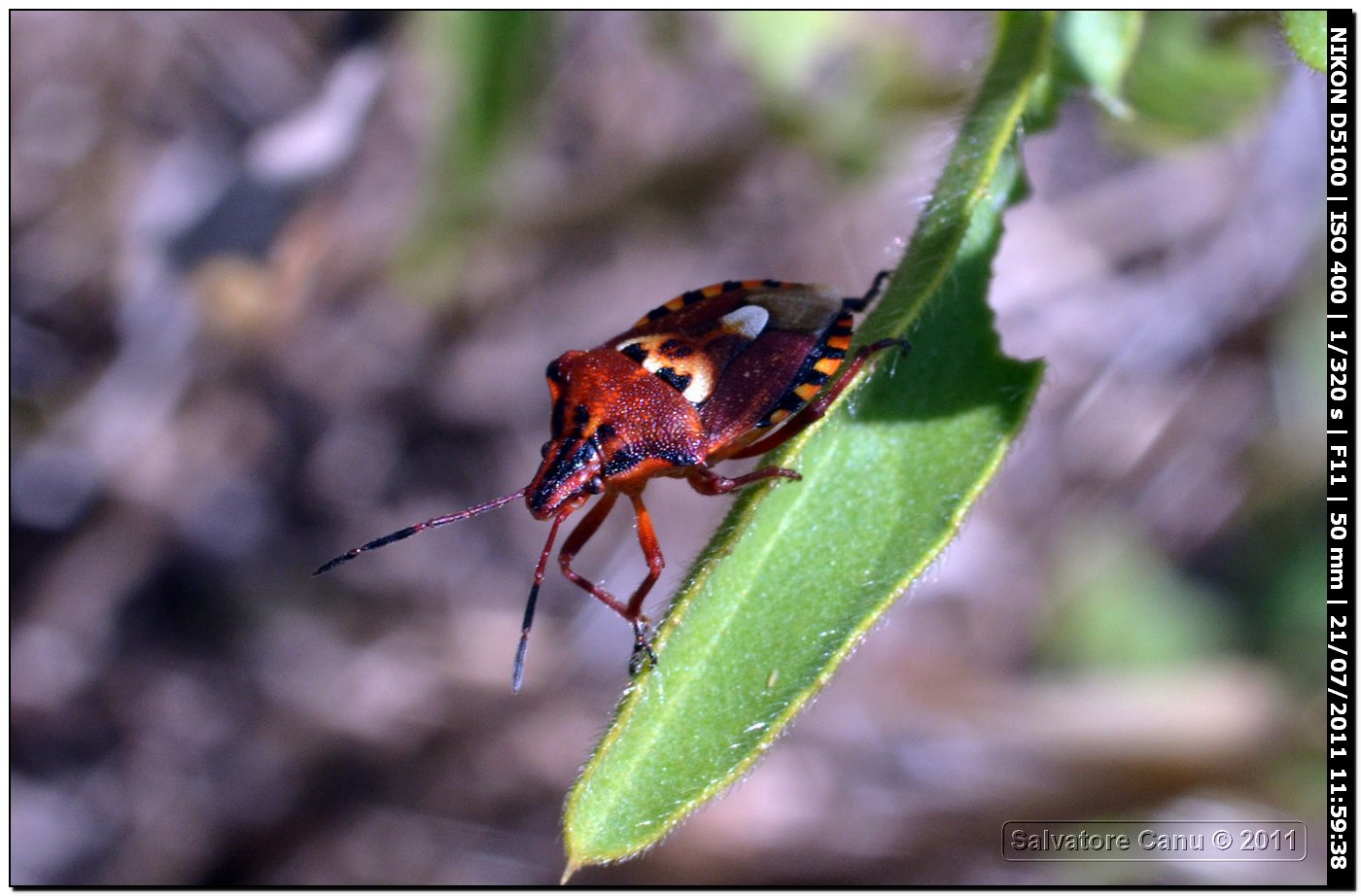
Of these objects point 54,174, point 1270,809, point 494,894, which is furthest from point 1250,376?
point 54,174

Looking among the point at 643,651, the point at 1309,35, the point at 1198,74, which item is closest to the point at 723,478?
the point at 643,651

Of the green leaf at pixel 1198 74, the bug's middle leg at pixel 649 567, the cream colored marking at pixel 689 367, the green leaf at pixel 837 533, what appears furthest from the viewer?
the green leaf at pixel 1198 74

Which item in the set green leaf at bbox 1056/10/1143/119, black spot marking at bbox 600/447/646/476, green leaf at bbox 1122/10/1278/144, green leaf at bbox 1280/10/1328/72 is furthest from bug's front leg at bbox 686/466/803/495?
green leaf at bbox 1122/10/1278/144

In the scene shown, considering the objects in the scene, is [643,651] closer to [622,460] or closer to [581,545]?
[622,460]

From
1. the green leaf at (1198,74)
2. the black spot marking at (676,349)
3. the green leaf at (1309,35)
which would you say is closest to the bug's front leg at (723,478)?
the black spot marking at (676,349)

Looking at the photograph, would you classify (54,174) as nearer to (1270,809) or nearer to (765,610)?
(765,610)

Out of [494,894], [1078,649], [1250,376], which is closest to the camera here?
[494,894]

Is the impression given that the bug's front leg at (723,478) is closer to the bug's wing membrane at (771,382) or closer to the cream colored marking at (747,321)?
the bug's wing membrane at (771,382)
